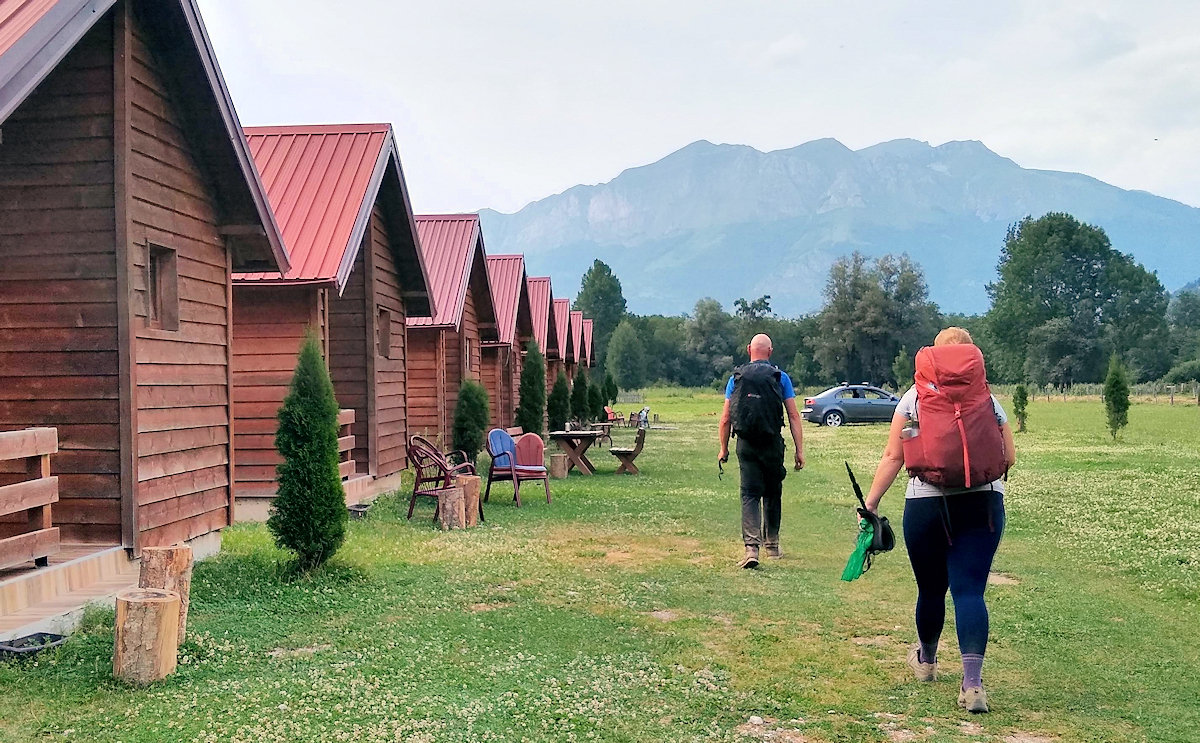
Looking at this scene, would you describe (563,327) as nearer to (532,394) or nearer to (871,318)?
(532,394)

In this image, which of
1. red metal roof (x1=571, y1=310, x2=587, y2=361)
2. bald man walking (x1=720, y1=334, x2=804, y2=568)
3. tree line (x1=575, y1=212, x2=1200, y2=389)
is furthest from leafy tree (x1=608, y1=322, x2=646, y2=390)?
bald man walking (x1=720, y1=334, x2=804, y2=568)

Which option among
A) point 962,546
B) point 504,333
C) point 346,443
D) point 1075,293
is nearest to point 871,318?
point 1075,293

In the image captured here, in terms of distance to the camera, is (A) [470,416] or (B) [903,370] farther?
(B) [903,370]

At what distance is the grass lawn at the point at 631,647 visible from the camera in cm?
505

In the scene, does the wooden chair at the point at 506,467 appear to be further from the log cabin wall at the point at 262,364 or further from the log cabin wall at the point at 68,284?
the log cabin wall at the point at 68,284

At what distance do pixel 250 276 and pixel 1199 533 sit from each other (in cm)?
1124

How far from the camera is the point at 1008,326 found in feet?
303

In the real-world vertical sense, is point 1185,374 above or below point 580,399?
above

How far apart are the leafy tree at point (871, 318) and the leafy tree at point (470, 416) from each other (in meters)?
71.0

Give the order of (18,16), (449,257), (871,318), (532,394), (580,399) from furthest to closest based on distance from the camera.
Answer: (871,318) → (580,399) → (532,394) → (449,257) → (18,16)

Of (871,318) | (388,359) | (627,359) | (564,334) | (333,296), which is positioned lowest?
(388,359)

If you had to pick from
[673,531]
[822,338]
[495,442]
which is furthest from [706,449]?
[822,338]

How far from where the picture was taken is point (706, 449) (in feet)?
89.3

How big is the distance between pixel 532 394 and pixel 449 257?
359 centimetres
